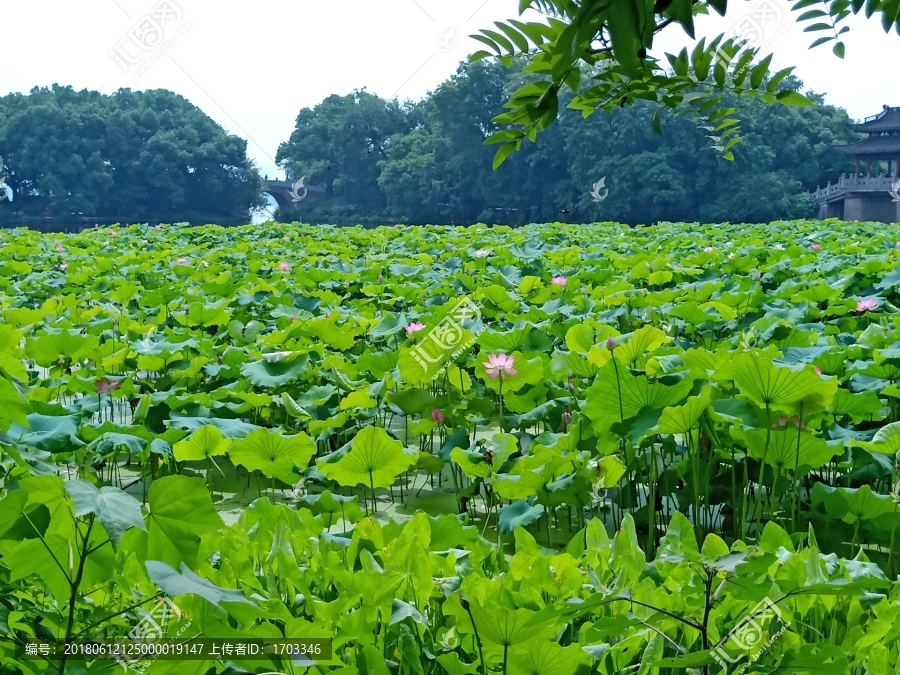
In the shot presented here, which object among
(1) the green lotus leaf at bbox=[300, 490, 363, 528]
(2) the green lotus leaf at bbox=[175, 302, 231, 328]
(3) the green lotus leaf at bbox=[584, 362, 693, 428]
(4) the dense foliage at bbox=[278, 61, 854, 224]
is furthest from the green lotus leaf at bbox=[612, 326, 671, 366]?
(4) the dense foliage at bbox=[278, 61, 854, 224]

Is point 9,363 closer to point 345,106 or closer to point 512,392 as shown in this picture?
point 512,392

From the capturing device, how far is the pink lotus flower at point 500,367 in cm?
231

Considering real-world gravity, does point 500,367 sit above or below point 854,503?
above

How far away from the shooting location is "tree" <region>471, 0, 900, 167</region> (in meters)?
0.57

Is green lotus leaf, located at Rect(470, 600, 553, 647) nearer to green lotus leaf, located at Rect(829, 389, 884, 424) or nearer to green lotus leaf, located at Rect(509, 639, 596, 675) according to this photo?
green lotus leaf, located at Rect(509, 639, 596, 675)

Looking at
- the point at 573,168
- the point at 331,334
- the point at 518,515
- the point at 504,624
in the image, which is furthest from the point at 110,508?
the point at 573,168

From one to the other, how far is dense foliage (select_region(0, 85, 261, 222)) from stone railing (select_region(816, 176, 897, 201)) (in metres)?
23.4

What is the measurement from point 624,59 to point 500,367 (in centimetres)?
177

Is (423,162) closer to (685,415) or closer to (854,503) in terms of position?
(685,415)

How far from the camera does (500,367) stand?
232 centimetres

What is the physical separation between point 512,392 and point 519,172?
28.1m

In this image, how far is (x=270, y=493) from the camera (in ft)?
7.51

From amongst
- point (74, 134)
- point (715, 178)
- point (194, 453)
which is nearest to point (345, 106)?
point (74, 134)

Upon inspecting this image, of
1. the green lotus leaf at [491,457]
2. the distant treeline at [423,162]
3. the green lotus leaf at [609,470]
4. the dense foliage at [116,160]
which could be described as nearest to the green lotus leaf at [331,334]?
the green lotus leaf at [491,457]
